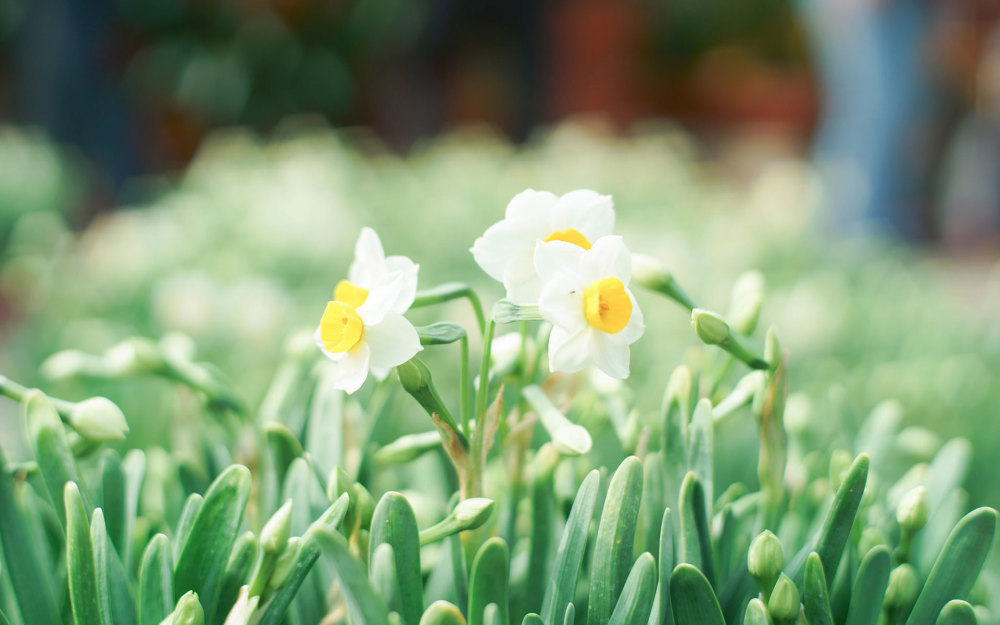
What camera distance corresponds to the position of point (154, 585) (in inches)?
24.1

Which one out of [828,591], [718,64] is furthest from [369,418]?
[718,64]

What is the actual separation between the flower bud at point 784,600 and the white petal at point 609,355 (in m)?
0.19

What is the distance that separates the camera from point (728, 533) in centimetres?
73

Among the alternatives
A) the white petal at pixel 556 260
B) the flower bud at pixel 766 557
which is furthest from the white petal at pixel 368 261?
the flower bud at pixel 766 557

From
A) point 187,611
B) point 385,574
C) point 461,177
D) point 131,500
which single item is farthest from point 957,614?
point 461,177

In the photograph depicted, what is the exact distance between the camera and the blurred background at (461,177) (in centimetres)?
168

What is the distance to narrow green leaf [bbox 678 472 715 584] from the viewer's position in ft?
2.14

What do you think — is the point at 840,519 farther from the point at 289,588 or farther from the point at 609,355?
the point at 289,588

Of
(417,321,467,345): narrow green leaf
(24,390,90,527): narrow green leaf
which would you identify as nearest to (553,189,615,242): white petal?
(417,321,467,345): narrow green leaf

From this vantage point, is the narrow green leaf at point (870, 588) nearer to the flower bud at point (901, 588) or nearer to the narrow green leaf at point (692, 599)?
the flower bud at point (901, 588)

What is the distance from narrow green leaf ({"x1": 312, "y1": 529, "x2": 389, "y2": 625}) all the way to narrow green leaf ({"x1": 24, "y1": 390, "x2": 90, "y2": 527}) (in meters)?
0.25

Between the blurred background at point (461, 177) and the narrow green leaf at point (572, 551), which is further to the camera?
the blurred background at point (461, 177)

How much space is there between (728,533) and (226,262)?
1.53 meters

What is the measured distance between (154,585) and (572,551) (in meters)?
0.30
